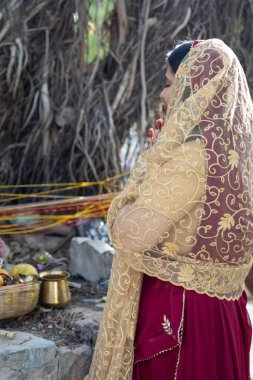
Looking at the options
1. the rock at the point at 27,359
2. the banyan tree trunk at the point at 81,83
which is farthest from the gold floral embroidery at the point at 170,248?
the banyan tree trunk at the point at 81,83

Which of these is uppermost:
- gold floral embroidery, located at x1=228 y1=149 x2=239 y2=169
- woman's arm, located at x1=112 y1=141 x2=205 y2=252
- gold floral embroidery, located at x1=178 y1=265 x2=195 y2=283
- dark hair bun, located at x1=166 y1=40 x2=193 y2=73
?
dark hair bun, located at x1=166 y1=40 x2=193 y2=73

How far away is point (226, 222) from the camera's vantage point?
5.06ft

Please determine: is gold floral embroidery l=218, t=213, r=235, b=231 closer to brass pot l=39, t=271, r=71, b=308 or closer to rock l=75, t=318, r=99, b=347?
rock l=75, t=318, r=99, b=347

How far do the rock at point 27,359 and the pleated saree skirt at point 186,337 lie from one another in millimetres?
624

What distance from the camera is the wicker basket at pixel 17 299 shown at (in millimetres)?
2326

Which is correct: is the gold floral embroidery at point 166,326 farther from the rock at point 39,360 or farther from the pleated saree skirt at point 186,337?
the rock at point 39,360

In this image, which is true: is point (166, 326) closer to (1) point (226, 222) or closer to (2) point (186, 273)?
(2) point (186, 273)

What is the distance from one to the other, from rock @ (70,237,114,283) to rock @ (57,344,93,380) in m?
0.98

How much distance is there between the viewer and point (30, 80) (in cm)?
414

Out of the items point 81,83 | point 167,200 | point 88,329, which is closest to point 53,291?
point 88,329

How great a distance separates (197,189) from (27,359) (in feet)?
3.63

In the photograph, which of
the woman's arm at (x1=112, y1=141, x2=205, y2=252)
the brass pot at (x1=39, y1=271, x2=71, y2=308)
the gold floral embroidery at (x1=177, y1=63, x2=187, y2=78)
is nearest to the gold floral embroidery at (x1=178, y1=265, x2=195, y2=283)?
the woman's arm at (x1=112, y1=141, x2=205, y2=252)

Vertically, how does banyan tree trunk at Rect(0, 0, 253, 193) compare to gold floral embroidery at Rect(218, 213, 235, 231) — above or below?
above

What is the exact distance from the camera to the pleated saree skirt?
158 centimetres
